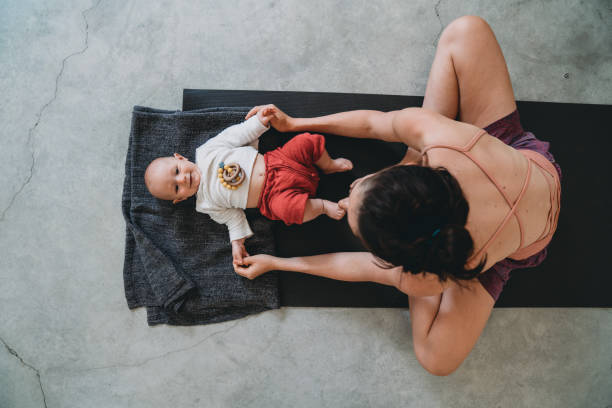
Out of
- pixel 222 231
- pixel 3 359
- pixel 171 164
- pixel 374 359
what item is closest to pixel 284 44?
pixel 171 164

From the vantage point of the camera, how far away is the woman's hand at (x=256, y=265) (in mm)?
1362

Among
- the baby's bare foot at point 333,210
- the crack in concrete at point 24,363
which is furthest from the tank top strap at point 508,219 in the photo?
the crack in concrete at point 24,363

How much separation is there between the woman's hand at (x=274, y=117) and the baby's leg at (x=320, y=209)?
12.4 inches

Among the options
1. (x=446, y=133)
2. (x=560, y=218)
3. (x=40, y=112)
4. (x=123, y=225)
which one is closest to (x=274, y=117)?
(x=446, y=133)

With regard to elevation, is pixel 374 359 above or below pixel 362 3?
below

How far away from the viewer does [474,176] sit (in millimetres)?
875

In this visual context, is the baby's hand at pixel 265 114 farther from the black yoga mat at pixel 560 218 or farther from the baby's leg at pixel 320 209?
the baby's leg at pixel 320 209

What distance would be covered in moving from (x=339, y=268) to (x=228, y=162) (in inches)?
22.9

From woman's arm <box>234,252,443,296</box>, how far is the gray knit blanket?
0.20 ft

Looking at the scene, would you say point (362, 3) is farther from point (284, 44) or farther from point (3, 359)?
point (3, 359)

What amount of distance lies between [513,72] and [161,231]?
1.67 meters

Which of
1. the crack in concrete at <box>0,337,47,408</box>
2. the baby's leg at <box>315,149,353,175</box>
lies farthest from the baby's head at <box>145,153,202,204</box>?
the crack in concrete at <box>0,337,47,408</box>

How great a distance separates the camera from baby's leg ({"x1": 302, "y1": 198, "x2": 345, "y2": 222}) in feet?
4.37

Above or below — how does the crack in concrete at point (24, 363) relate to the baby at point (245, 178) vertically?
below
